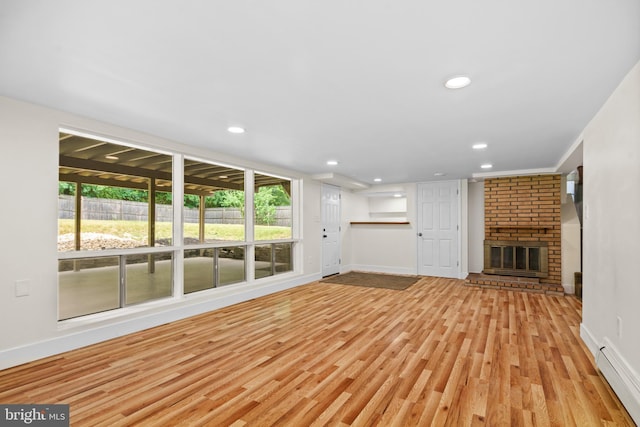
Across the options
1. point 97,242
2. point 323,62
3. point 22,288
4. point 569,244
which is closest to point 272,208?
point 97,242

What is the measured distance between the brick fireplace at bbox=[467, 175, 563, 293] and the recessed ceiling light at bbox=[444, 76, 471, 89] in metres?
4.66

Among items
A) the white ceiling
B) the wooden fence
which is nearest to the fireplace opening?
the white ceiling

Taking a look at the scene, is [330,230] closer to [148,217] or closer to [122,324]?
[148,217]

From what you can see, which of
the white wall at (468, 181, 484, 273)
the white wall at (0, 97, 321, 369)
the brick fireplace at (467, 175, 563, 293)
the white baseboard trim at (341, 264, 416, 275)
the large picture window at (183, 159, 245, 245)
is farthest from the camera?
the white baseboard trim at (341, 264, 416, 275)

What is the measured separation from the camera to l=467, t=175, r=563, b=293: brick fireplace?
5.66 meters

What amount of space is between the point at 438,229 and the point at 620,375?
5.11m

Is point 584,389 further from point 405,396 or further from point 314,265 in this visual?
point 314,265

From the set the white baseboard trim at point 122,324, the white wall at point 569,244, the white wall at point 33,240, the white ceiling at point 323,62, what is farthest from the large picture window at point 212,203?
the white wall at point 569,244

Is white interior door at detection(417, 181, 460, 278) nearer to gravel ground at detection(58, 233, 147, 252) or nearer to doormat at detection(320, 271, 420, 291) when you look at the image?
doormat at detection(320, 271, 420, 291)

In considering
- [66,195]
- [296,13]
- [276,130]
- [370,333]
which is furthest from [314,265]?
[296,13]

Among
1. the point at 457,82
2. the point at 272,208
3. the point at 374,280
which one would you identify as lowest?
the point at 374,280

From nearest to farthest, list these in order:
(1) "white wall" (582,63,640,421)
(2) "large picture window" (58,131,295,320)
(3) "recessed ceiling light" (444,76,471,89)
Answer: (1) "white wall" (582,63,640,421) → (3) "recessed ceiling light" (444,76,471,89) → (2) "large picture window" (58,131,295,320)

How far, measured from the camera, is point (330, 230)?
23.3ft

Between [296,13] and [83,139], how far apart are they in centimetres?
289
